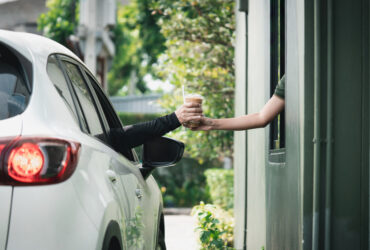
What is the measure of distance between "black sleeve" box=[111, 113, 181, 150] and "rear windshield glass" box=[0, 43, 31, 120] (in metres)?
1.15

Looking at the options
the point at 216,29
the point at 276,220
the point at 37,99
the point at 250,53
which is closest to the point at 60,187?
the point at 37,99

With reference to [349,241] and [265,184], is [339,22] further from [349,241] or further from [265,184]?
[265,184]

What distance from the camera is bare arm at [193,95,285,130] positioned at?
13.9 ft

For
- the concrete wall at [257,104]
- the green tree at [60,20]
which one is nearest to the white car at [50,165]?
the concrete wall at [257,104]

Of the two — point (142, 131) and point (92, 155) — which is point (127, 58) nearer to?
point (142, 131)

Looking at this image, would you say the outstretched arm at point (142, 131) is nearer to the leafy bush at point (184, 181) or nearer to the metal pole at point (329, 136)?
the metal pole at point (329, 136)

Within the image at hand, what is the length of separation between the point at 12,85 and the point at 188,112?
1.60 metres

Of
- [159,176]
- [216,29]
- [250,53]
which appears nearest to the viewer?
[250,53]

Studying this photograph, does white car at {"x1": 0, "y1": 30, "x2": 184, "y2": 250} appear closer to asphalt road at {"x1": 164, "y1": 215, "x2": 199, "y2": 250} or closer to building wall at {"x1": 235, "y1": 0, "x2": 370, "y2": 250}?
building wall at {"x1": 235, "y1": 0, "x2": 370, "y2": 250}

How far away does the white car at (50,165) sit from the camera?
2.37m

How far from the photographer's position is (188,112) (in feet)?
13.6

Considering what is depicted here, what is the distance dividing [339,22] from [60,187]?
5.21 ft

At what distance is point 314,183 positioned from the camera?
3.22 m

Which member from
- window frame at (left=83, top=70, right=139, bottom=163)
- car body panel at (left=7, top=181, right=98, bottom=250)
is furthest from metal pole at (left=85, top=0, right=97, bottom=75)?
car body panel at (left=7, top=181, right=98, bottom=250)
